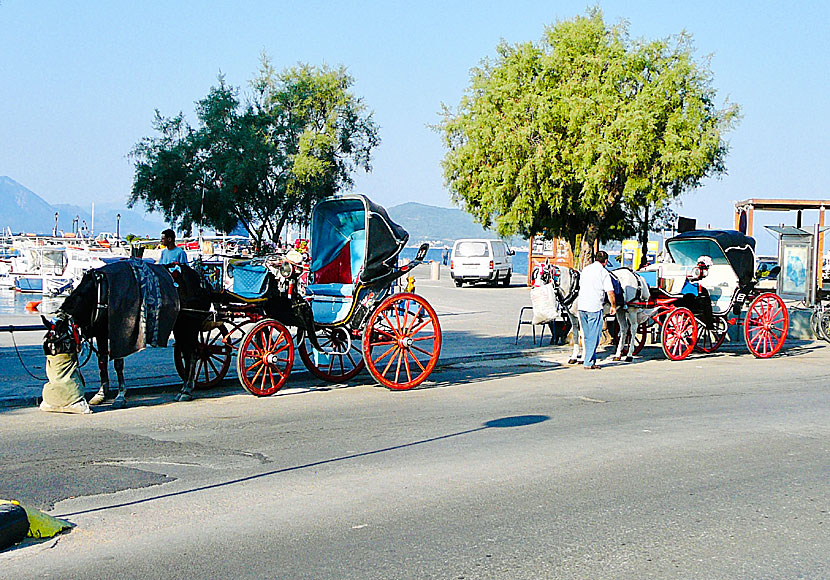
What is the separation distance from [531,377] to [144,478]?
750 centimetres

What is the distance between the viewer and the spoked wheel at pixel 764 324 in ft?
54.2

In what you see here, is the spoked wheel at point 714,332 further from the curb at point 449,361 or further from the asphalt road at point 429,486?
the asphalt road at point 429,486

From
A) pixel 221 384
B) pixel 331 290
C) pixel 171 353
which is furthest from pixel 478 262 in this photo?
pixel 221 384

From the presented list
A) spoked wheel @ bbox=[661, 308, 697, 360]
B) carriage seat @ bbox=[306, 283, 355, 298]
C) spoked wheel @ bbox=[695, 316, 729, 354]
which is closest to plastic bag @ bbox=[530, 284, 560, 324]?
spoked wheel @ bbox=[661, 308, 697, 360]

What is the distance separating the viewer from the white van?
40.4 m

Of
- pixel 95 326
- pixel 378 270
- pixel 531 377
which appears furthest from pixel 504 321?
pixel 95 326

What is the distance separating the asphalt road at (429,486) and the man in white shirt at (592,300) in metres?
2.87

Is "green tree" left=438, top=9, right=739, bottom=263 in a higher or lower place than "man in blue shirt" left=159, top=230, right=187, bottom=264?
higher

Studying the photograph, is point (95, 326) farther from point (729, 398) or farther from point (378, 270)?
point (729, 398)

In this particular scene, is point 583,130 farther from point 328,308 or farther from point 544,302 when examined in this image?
point 328,308

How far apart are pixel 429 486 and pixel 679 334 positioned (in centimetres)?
991

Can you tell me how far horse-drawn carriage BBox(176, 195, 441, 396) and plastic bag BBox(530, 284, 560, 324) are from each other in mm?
3320

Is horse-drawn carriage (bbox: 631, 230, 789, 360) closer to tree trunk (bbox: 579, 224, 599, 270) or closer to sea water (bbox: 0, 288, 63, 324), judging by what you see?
tree trunk (bbox: 579, 224, 599, 270)

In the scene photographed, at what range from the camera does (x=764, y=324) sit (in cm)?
1675
